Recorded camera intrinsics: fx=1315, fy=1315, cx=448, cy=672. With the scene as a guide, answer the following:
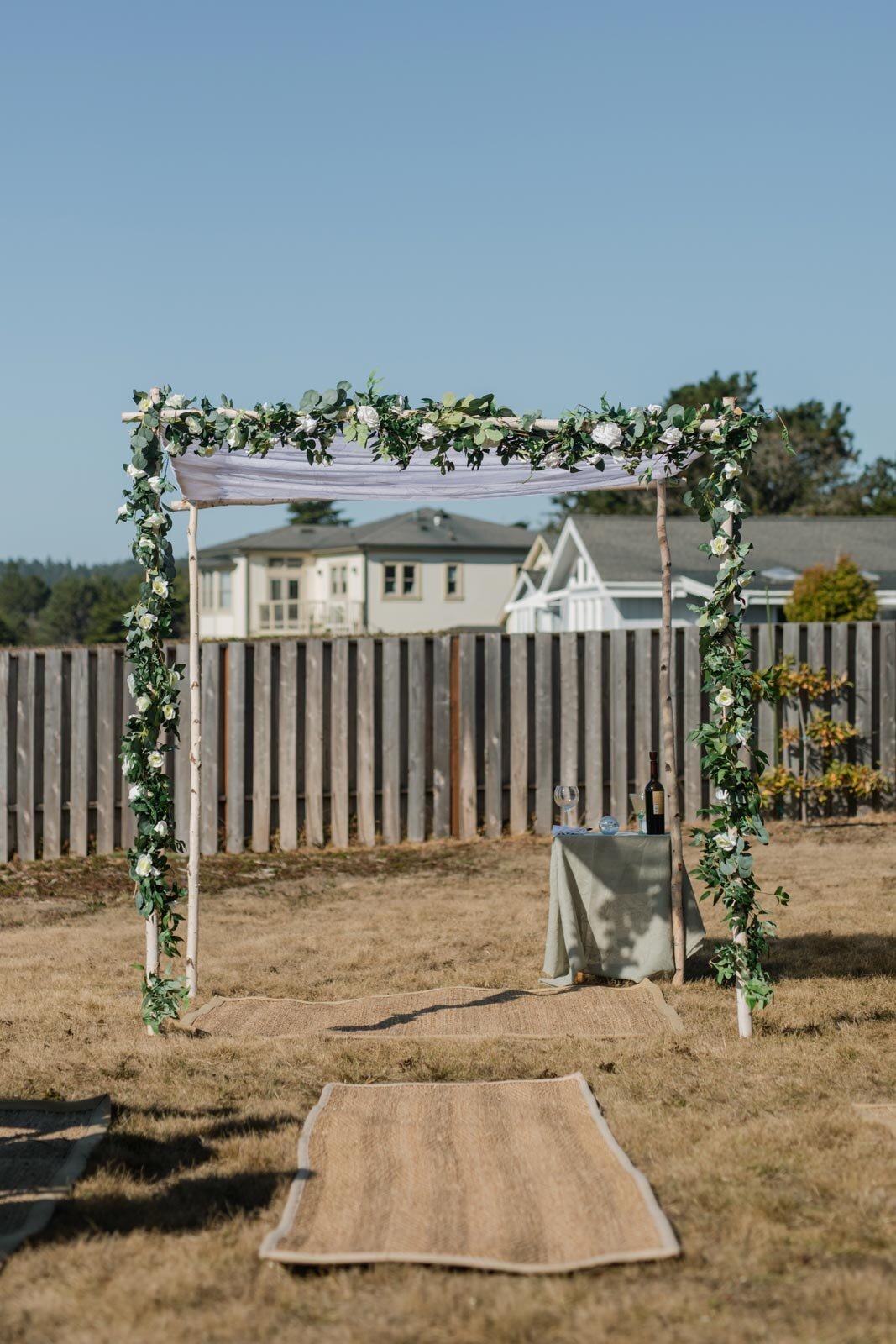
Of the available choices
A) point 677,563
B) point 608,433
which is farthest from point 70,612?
point 608,433

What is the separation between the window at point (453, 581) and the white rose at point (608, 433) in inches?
1506

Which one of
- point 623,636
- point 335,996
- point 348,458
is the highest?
point 348,458

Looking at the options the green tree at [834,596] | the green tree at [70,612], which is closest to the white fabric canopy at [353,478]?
the green tree at [834,596]

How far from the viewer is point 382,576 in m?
43.3

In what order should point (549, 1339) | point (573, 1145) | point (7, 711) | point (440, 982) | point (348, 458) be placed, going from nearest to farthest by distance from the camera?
point (549, 1339), point (573, 1145), point (348, 458), point (440, 982), point (7, 711)

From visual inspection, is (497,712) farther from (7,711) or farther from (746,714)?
(746,714)

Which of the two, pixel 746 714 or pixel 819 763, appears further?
pixel 819 763

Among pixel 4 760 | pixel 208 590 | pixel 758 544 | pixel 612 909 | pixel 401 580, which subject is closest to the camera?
pixel 612 909

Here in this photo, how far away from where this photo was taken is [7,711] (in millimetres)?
9961

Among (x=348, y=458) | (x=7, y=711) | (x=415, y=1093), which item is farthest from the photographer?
(x=7, y=711)

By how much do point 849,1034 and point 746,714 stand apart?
134 cm

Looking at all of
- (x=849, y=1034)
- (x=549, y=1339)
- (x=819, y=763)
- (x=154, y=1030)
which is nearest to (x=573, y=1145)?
(x=549, y=1339)

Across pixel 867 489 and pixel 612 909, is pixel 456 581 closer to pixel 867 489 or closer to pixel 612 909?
pixel 867 489

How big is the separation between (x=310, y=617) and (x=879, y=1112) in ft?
140
